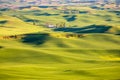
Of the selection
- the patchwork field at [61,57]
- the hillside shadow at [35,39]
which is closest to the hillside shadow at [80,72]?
the patchwork field at [61,57]

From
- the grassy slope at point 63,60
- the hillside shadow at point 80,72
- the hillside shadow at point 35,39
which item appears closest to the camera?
the grassy slope at point 63,60

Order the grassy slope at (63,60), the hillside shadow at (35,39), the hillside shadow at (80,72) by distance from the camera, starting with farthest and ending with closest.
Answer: the hillside shadow at (35,39), the hillside shadow at (80,72), the grassy slope at (63,60)

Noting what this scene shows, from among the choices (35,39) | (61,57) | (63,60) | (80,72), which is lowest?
(35,39)

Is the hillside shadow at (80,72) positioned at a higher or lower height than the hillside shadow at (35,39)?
higher

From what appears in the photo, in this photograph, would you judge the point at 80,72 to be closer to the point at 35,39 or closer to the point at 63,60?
the point at 63,60

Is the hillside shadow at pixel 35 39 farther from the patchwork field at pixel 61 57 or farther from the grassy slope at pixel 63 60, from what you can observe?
the grassy slope at pixel 63 60

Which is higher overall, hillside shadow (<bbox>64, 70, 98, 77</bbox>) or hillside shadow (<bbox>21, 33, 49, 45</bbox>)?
hillside shadow (<bbox>64, 70, 98, 77</bbox>)

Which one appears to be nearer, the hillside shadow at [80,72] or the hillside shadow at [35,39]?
the hillside shadow at [80,72]

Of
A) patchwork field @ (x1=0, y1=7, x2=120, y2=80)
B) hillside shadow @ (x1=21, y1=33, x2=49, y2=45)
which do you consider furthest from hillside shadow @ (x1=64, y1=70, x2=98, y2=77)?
hillside shadow @ (x1=21, y1=33, x2=49, y2=45)

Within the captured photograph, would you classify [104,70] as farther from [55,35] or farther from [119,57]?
[55,35]

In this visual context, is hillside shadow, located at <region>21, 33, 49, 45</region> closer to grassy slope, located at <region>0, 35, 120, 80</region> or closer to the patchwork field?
the patchwork field

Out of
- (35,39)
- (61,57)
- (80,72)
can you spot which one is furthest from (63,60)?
(35,39)
